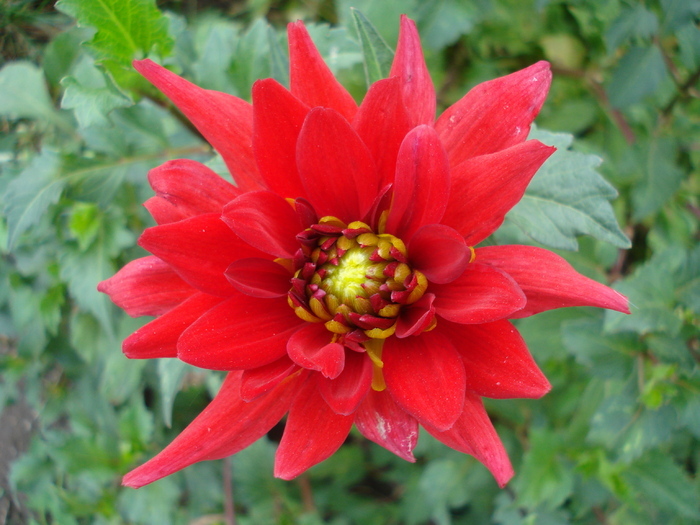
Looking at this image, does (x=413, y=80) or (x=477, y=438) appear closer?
(x=477, y=438)

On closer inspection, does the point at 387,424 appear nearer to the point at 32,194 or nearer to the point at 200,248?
the point at 200,248

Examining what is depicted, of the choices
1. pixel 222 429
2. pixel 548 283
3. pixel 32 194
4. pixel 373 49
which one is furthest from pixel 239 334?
pixel 32 194

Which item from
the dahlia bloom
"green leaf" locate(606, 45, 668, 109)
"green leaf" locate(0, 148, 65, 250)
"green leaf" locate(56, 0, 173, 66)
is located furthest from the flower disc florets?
"green leaf" locate(606, 45, 668, 109)

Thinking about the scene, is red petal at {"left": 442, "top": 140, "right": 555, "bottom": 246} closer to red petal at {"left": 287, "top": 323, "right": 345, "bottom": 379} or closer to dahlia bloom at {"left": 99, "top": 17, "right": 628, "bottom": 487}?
dahlia bloom at {"left": 99, "top": 17, "right": 628, "bottom": 487}

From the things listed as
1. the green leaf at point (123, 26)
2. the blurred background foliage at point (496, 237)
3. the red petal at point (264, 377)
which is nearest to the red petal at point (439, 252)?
the red petal at point (264, 377)

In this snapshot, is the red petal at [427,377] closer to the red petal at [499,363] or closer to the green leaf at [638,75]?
the red petal at [499,363]

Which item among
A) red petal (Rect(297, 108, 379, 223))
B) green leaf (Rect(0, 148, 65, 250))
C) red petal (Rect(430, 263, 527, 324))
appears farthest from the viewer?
green leaf (Rect(0, 148, 65, 250))
